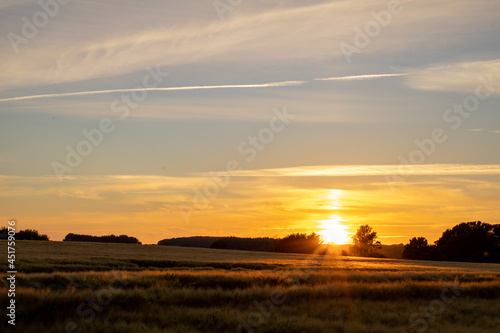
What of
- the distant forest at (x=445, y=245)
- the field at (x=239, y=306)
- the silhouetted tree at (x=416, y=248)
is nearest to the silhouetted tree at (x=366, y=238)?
the distant forest at (x=445, y=245)

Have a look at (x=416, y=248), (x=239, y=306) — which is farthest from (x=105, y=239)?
(x=239, y=306)

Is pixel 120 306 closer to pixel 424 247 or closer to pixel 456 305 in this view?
pixel 456 305

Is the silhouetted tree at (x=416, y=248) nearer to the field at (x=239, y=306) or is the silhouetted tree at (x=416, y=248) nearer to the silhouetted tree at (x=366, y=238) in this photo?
the silhouetted tree at (x=366, y=238)

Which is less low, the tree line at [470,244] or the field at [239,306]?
the tree line at [470,244]

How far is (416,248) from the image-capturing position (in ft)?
360

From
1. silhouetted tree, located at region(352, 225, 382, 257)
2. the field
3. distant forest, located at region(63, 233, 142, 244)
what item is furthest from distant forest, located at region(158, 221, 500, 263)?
the field

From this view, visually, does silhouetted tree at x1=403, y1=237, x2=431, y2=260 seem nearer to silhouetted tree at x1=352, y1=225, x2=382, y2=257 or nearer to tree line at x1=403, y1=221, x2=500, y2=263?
tree line at x1=403, y1=221, x2=500, y2=263

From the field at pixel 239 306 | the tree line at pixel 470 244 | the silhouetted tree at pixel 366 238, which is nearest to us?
the field at pixel 239 306

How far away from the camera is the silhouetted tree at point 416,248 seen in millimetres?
107062

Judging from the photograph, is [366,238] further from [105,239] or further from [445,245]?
[105,239]

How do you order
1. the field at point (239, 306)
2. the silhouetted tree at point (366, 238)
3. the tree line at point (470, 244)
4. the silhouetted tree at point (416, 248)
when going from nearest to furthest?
the field at point (239, 306) → the tree line at point (470, 244) → the silhouetted tree at point (416, 248) → the silhouetted tree at point (366, 238)

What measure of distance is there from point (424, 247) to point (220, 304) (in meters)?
99.3

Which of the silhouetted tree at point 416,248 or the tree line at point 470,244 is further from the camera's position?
the silhouetted tree at point 416,248

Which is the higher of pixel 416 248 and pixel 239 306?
pixel 416 248
